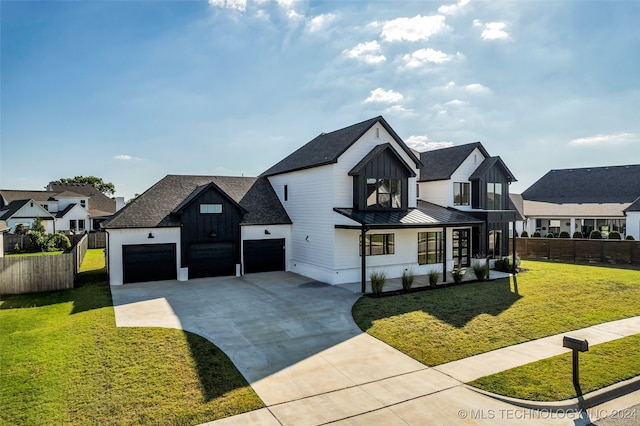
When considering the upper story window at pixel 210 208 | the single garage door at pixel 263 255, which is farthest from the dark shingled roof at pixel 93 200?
the single garage door at pixel 263 255

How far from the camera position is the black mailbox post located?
7.33 metres

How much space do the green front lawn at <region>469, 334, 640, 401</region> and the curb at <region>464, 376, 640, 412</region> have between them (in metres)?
0.11

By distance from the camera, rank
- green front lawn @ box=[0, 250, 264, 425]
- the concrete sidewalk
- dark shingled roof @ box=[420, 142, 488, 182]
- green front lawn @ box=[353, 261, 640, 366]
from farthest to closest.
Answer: dark shingled roof @ box=[420, 142, 488, 182], green front lawn @ box=[353, 261, 640, 366], green front lawn @ box=[0, 250, 264, 425], the concrete sidewalk

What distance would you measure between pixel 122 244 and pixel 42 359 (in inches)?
400

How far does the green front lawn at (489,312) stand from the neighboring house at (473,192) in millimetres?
4435

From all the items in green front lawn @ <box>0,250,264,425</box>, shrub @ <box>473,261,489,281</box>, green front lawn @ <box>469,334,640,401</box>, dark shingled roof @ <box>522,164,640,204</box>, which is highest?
dark shingled roof @ <box>522,164,640,204</box>

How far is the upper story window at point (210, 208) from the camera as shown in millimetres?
19817

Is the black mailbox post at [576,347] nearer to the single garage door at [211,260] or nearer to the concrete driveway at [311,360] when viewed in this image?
the concrete driveway at [311,360]

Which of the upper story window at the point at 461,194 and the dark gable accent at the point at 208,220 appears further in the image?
the upper story window at the point at 461,194

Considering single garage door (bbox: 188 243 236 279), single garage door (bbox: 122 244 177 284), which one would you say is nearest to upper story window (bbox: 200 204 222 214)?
single garage door (bbox: 188 243 236 279)

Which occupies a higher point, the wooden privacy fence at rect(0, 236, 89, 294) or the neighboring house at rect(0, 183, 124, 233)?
the neighboring house at rect(0, 183, 124, 233)

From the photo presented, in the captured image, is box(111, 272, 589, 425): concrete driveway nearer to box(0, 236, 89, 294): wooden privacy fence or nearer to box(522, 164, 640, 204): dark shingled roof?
box(0, 236, 89, 294): wooden privacy fence

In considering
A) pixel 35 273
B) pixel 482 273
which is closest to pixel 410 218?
pixel 482 273

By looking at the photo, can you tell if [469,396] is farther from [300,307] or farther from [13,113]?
[13,113]
